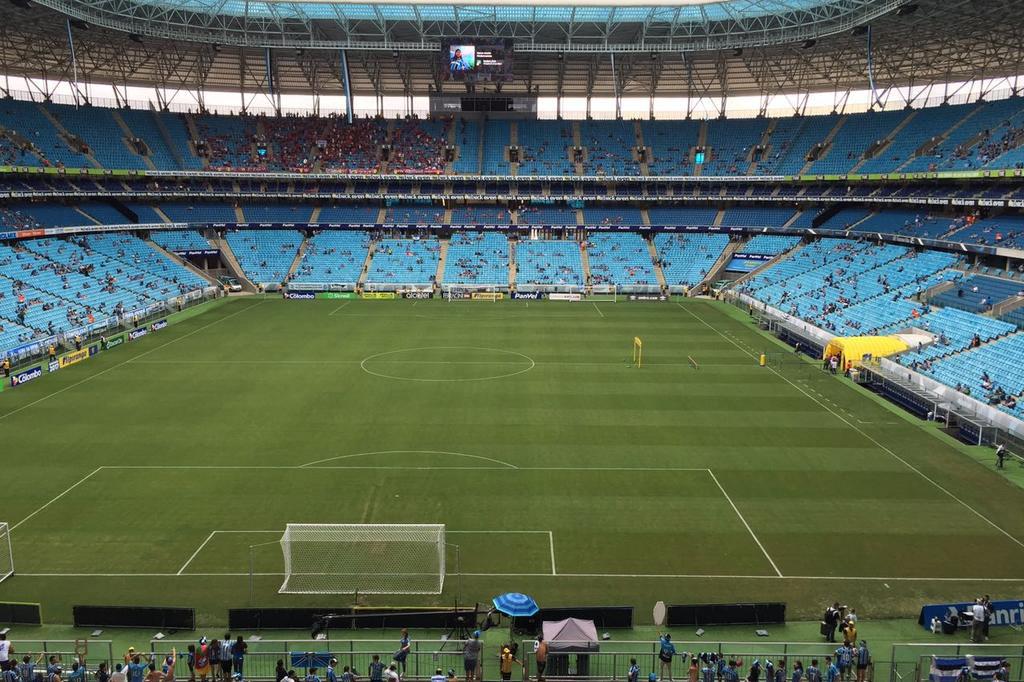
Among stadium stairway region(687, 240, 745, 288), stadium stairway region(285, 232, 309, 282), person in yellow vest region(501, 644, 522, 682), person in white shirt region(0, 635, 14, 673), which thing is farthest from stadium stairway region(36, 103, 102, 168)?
person in yellow vest region(501, 644, 522, 682)

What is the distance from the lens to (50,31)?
210 ft

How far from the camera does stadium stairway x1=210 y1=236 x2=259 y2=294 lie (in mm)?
72188

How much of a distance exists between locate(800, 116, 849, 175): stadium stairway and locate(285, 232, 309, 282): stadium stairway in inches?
2082

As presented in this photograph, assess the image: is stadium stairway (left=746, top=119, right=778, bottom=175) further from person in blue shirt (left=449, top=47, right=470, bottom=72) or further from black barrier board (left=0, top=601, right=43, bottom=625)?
black barrier board (left=0, top=601, right=43, bottom=625)

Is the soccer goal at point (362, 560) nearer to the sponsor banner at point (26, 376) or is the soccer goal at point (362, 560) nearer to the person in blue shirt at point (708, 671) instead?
the person in blue shirt at point (708, 671)

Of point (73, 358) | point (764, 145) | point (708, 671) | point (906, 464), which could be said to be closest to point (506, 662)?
point (708, 671)

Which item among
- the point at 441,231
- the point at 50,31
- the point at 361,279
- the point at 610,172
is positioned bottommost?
the point at 361,279

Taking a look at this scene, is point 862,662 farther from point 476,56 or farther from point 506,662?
point 476,56

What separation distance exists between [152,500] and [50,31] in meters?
59.4

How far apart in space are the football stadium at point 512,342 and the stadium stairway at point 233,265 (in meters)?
0.35

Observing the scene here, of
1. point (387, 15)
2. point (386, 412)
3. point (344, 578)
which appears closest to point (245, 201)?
point (387, 15)

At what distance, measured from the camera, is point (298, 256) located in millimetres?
75875

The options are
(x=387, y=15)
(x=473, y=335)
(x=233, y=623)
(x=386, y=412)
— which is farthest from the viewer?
(x=387, y=15)

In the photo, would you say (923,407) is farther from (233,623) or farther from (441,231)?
(441,231)
